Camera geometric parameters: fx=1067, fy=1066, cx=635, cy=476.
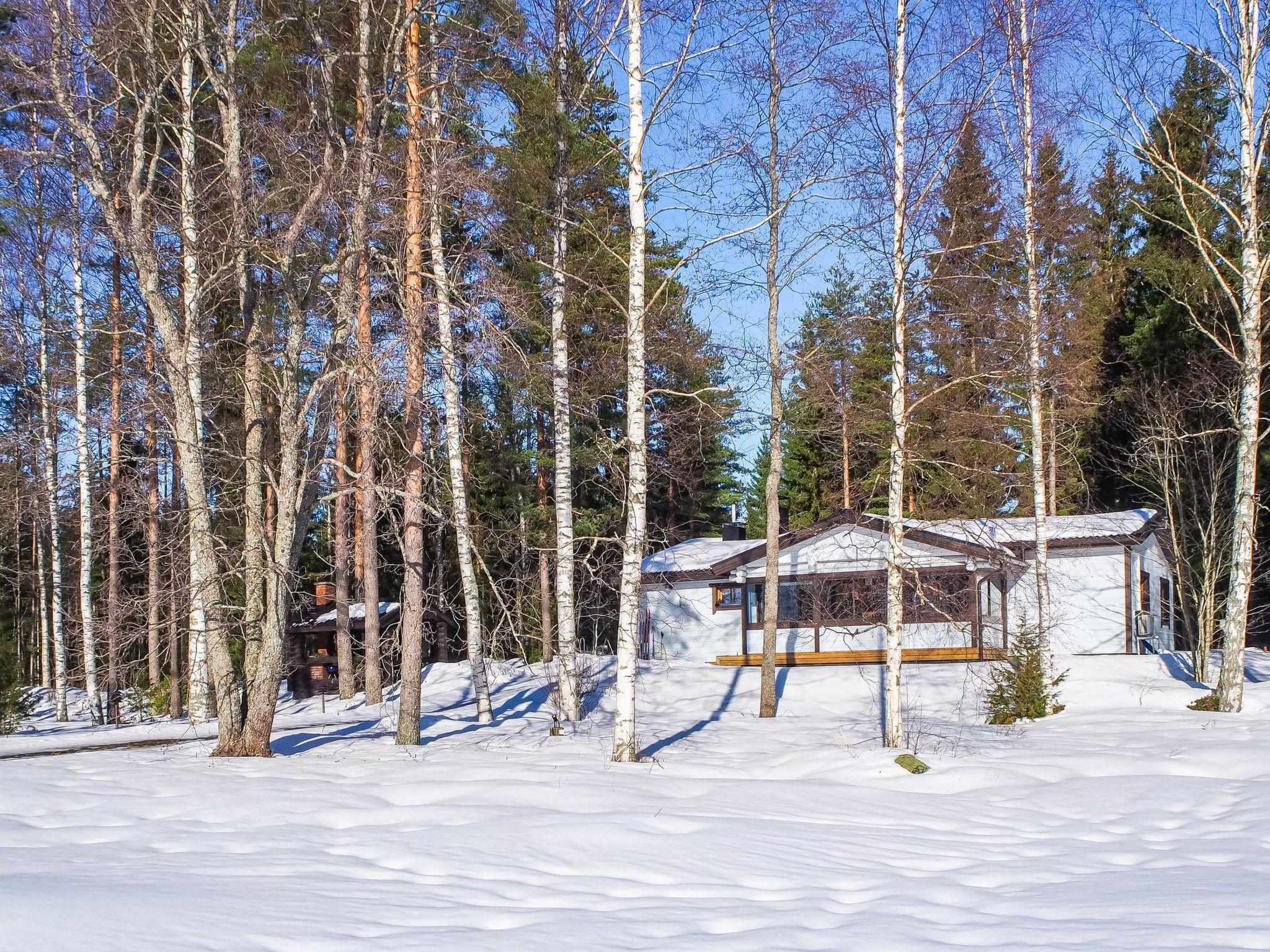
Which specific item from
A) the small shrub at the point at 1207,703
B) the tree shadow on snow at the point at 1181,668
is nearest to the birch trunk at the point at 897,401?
the small shrub at the point at 1207,703

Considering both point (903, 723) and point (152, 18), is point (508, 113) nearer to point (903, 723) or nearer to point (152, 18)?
point (152, 18)

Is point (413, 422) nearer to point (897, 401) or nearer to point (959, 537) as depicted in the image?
point (897, 401)

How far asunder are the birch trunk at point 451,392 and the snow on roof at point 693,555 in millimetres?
9927

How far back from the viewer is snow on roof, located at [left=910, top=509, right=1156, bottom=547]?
2423 cm

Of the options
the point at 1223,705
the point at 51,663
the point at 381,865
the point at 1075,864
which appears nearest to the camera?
the point at 381,865

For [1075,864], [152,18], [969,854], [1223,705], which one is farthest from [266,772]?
[1223,705]

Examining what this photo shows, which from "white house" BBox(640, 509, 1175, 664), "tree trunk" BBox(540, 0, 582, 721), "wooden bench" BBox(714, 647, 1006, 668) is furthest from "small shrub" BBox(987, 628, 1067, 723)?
"wooden bench" BBox(714, 647, 1006, 668)

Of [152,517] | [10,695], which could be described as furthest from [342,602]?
[10,695]

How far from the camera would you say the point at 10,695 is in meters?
17.6

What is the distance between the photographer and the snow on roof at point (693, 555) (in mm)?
27281

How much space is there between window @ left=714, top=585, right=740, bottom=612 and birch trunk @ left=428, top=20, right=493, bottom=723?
35.5 feet

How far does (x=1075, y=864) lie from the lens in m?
6.73

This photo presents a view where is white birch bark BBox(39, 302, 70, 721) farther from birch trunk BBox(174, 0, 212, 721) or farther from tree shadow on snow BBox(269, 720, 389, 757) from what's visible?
birch trunk BBox(174, 0, 212, 721)

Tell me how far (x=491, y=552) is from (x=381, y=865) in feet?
78.6
